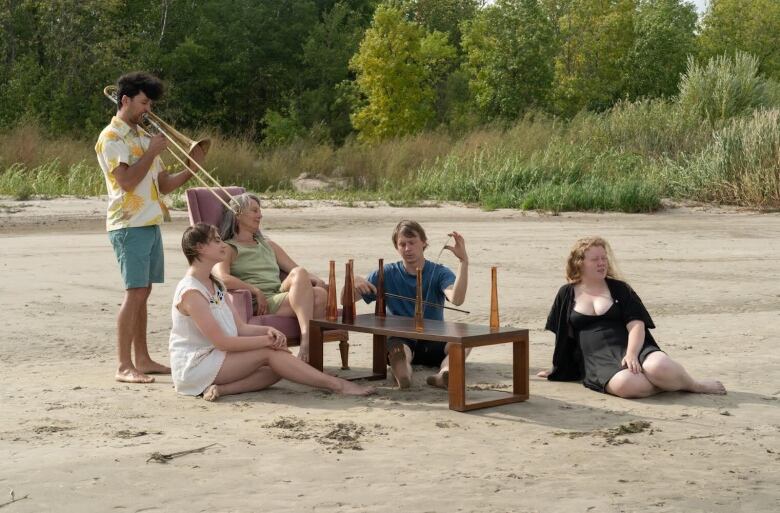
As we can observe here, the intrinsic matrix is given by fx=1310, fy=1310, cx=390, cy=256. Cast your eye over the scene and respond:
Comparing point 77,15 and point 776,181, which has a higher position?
point 77,15

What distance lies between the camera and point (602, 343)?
7.64 meters

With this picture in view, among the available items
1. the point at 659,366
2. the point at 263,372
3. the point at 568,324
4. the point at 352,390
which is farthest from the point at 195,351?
the point at 659,366

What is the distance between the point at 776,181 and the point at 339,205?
743cm

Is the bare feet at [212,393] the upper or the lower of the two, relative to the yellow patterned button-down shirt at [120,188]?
lower

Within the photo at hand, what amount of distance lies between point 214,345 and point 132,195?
1.13 metres

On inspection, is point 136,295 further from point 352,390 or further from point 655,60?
point 655,60

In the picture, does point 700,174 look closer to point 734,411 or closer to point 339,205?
point 339,205

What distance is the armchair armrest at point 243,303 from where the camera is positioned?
7.92 metres

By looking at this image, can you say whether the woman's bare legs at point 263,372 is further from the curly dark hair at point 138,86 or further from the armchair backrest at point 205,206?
the curly dark hair at point 138,86

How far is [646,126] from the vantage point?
2683cm

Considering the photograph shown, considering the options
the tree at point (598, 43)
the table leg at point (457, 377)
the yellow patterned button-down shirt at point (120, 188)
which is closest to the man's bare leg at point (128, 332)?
the yellow patterned button-down shirt at point (120, 188)

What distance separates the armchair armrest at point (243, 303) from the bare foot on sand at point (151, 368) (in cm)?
65

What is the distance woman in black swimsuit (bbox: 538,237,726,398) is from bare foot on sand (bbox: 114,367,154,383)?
7.83 feet

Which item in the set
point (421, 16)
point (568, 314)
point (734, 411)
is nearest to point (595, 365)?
point (568, 314)
